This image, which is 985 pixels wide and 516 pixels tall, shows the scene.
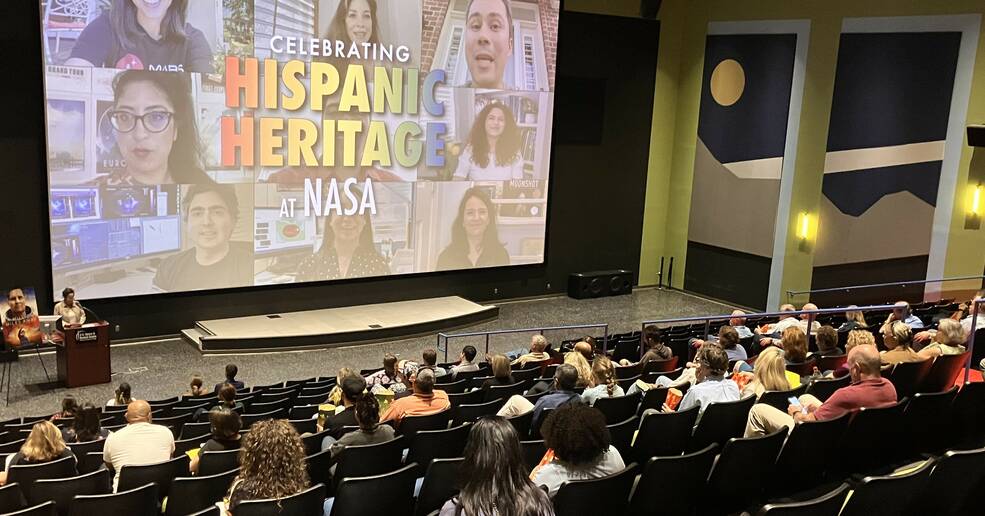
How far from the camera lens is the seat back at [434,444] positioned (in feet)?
17.1

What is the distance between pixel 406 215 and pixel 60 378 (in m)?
5.85

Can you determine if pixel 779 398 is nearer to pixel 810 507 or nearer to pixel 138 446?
pixel 810 507

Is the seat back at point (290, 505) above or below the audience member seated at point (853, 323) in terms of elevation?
above

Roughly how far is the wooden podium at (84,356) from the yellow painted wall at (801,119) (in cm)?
999

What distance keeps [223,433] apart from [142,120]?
788cm

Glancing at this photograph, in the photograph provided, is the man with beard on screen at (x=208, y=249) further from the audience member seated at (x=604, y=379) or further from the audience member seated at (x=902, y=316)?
the audience member seated at (x=902, y=316)

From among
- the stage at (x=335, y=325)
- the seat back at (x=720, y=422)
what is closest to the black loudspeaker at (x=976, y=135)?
the stage at (x=335, y=325)

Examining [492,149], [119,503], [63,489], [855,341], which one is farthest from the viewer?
[492,149]

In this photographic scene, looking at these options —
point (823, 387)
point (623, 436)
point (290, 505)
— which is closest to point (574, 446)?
point (290, 505)

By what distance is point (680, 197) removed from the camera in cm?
1792

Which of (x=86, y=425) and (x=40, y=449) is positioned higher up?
(x=40, y=449)

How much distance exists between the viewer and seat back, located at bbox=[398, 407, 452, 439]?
18.9ft

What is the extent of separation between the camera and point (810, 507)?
11.2 feet

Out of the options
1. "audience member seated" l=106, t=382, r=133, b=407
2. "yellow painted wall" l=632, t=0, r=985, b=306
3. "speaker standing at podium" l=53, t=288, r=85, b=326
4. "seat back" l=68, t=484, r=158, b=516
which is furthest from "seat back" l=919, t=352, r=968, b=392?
"speaker standing at podium" l=53, t=288, r=85, b=326
